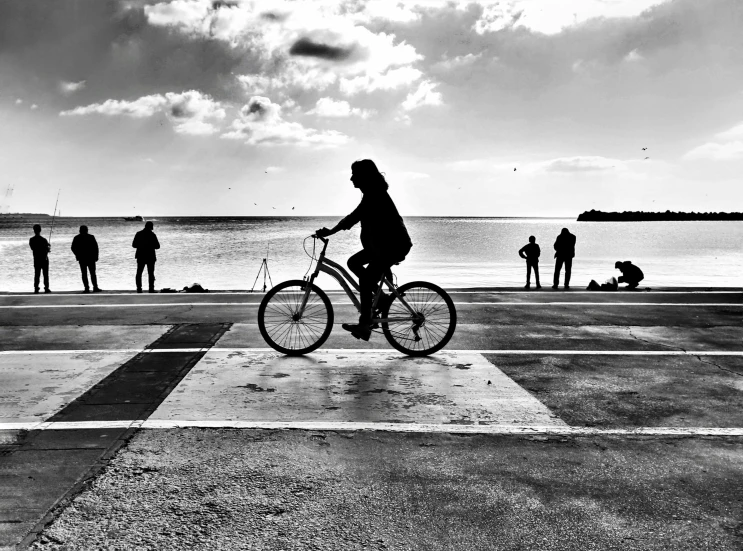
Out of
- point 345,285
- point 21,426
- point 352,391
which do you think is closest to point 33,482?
point 21,426

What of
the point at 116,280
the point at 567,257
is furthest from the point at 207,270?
the point at 567,257

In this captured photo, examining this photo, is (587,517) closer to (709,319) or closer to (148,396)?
(148,396)

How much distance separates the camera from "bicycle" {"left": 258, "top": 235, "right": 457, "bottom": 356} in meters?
6.37

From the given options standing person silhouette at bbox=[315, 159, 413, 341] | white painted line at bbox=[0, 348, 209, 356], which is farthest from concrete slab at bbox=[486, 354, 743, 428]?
white painted line at bbox=[0, 348, 209, 356]

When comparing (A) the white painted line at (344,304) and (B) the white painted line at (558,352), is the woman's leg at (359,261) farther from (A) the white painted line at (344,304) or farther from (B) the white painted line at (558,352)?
(A) the white painted line at (344,304)

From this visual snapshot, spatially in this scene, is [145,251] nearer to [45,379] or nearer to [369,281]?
[45,379]

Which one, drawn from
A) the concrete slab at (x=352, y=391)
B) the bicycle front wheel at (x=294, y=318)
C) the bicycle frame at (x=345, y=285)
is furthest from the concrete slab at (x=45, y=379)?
the bicycle frame at (x=345, y=285)

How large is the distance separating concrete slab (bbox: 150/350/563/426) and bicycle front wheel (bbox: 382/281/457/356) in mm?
188

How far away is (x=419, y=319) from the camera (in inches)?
251

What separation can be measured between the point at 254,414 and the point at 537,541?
7.78 ft

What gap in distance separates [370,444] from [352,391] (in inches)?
49.9

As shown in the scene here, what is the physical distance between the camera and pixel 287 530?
8.77ft

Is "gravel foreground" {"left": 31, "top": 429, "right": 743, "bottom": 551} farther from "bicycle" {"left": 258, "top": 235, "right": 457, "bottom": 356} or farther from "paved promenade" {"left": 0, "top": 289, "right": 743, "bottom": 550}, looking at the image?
"bicycle" {"left": 258, "top": 235, "right": 457, "bottom": 356}

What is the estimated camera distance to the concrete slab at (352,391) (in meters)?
4.35
